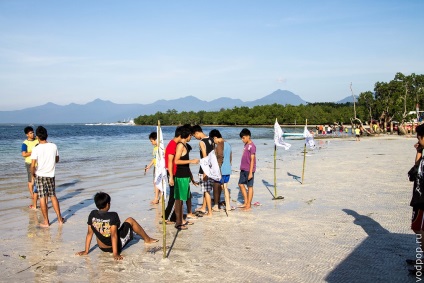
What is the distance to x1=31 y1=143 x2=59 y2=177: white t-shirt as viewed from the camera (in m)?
7.62

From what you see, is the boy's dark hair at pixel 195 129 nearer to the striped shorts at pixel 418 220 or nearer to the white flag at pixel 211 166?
the white flag at pixel 211 166

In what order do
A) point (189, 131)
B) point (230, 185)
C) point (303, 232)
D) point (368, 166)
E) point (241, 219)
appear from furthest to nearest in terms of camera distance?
point (368, 166), point (230, 185), point (241, 219), point (189, 131), point (303, 232)

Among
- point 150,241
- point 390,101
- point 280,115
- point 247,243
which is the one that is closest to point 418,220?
point 247,243

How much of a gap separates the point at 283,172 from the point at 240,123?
5263 inches

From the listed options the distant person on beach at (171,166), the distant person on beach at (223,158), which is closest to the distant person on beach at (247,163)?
the distant person on beach at (223,158)

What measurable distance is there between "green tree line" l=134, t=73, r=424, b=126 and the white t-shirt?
47746mm

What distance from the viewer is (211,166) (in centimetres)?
798

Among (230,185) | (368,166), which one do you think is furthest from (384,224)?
(368,166)

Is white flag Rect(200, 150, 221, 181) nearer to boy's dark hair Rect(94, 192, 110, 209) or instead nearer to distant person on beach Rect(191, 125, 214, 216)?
distant person on beach Rect(191, 125, 214, 216)

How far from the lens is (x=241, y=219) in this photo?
8148mm

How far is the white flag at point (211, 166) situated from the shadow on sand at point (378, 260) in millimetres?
3029

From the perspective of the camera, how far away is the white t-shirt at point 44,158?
7.62 metres

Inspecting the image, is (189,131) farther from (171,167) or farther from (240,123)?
(240,123)

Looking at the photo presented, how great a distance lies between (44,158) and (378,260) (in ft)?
20.4
